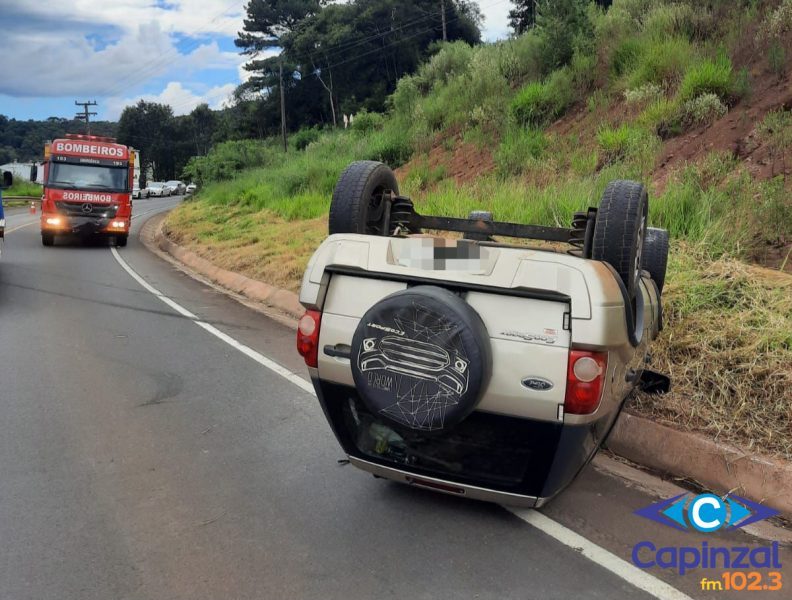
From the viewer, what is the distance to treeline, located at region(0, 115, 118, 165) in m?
120

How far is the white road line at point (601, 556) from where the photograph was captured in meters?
3.15

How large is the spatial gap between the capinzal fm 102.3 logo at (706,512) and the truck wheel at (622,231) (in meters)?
1.26

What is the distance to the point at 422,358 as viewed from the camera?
3.29 m

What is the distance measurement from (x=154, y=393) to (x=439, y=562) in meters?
3.62

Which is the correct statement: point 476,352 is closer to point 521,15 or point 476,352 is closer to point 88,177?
point 88,177

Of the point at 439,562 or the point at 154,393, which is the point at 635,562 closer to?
the point at 439,562

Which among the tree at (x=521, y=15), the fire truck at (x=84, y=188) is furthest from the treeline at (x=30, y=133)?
the fire truck at (x=84, y=188)

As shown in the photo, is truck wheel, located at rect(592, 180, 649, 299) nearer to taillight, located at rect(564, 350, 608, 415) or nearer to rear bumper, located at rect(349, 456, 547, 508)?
taillight, located at rect(564, 350, 608, 415)

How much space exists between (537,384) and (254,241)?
12672 millimetres

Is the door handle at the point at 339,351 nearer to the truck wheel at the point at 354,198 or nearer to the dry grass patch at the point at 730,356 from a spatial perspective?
the truck wheel at the point at 354,198

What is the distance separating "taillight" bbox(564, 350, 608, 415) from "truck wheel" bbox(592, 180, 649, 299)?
0.62m

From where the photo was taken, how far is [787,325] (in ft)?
16.9

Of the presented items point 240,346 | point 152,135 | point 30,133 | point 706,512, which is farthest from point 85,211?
point 30,133

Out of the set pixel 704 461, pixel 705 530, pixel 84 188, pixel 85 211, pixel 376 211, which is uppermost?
pixel 84 188
